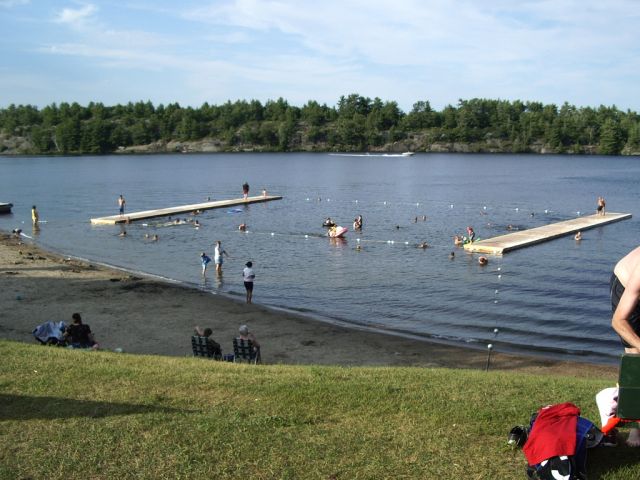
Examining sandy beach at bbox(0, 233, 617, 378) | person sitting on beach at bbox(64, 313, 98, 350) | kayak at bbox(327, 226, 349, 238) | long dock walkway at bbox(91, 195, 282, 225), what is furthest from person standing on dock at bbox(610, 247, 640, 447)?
long dock walkway at bbox(91, 195, 282, 225)

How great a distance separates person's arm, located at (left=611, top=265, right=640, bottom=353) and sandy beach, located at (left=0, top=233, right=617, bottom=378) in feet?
37.6

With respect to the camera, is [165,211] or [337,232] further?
[165,211]

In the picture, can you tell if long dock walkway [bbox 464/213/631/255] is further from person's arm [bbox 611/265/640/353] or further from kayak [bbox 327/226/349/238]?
person's arm [bbox 611/265/640/353]

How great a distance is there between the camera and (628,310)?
5672 mm

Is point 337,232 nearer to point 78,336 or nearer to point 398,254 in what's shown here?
point 398,254

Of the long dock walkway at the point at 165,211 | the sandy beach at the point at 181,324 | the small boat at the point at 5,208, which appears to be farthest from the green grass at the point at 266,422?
the small boat at the point at 5,208

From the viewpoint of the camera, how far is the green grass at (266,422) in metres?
6.50

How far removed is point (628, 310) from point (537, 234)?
3764cm

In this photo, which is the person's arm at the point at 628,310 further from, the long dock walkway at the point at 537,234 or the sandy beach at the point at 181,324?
the long dock walkway at the point at 537,234

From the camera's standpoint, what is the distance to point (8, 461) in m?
6.78

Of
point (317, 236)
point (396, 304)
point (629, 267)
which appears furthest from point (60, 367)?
point (317, 236)

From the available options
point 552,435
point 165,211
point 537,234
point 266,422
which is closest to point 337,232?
point 537,234

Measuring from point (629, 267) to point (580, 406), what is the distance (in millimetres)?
3206

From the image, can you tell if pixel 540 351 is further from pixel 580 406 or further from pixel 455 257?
pixel 455 257
